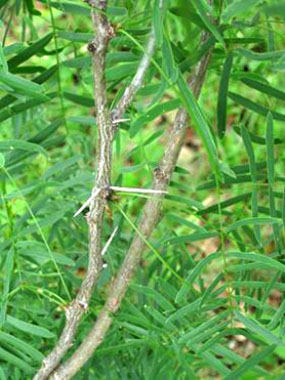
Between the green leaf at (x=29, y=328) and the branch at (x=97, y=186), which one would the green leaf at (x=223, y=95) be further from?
the green leaf at (x=29, y=328)

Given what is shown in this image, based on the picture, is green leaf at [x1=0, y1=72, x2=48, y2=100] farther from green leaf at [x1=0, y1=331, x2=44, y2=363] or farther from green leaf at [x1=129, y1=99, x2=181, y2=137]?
green leaf at [x1=0, y1=331, x2=44, y2=363]

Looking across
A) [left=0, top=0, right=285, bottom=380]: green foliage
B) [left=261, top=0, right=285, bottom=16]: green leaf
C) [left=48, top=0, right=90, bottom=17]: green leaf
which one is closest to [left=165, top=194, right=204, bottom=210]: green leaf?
[left=0, top=0, right=285, bottom=380]: green foliage

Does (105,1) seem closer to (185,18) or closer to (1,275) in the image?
(185,18)

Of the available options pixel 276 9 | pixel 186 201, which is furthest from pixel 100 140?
pixel 276 9

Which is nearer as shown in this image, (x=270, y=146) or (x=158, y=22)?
(x=158, y=22)

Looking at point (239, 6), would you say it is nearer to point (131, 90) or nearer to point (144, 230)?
point (131, 90)

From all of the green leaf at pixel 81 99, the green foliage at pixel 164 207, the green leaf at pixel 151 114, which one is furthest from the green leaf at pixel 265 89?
the green leaf at pixel 81 99
